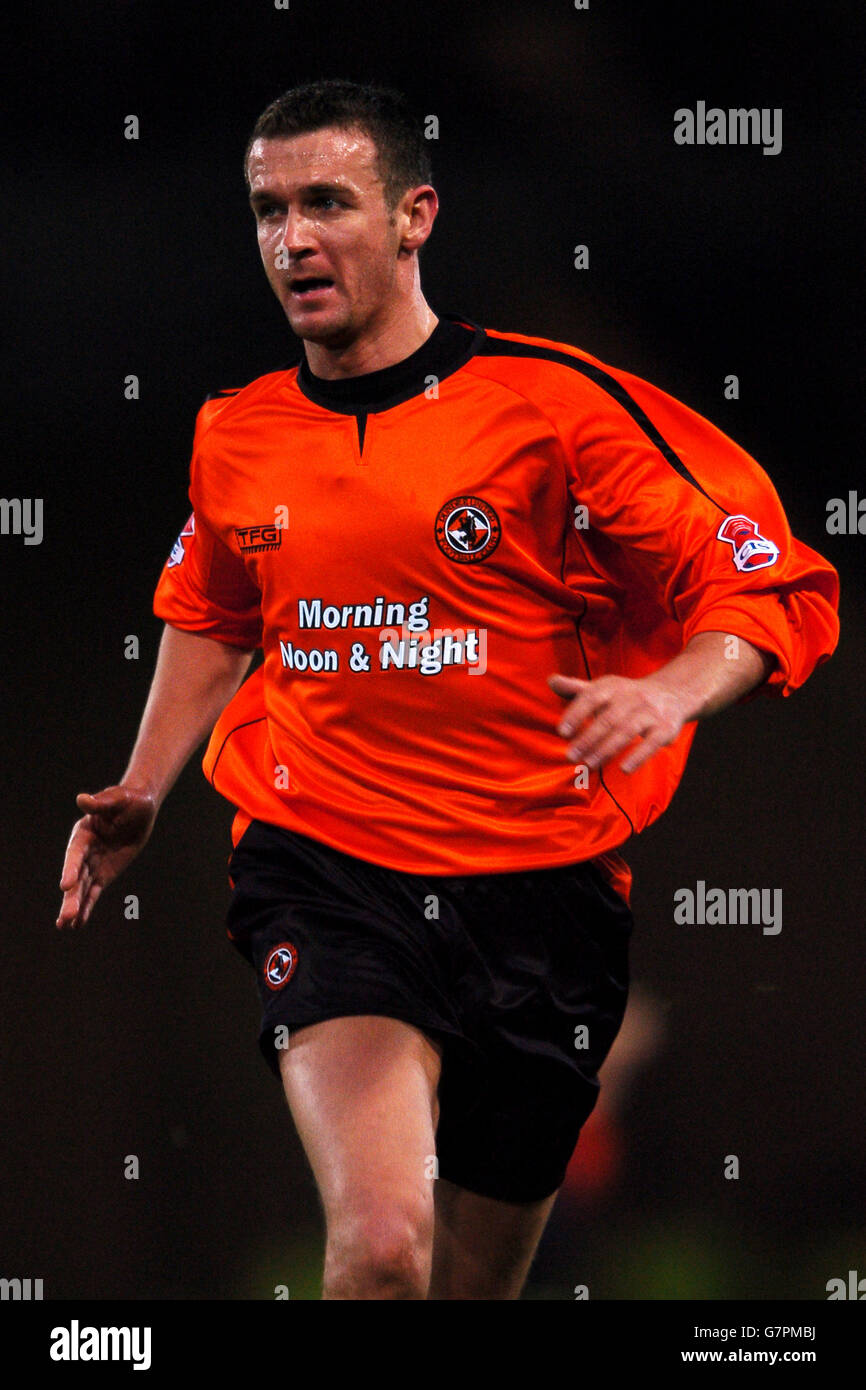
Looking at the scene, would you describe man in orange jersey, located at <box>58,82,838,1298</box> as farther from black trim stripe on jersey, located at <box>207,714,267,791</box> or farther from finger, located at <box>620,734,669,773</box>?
finger, located at <box>620,734,669,773</box>

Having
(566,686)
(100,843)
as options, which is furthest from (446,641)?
(100,843)

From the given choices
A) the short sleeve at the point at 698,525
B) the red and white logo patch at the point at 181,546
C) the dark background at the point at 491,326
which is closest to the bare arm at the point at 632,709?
the short sleeve at the point at 698,525

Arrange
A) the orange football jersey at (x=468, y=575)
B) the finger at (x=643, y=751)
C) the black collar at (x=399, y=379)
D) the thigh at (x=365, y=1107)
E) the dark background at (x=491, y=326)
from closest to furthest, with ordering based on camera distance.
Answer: the finger at (x=643, y=751) → the thigh at (x=365, y=1107) → the orange football jersey at (x=468, y=575) → the black collar at (x=399, y=379) → the dark background at (x=491, y=326)

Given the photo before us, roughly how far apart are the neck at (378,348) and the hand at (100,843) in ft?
2.34

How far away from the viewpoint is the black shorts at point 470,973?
2262 mm

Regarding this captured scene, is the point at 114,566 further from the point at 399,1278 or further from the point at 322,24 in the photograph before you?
the point at 399,1278

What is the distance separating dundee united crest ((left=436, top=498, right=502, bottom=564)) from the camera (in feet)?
7.80

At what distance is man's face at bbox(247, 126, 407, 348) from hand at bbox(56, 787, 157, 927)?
75 centimetres

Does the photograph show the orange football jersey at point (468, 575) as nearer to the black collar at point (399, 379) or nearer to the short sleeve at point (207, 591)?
the black collar at point (399, 379)

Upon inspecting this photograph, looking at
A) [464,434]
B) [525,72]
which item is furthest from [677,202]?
[464,434]

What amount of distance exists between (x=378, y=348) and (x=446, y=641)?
0.47 meters

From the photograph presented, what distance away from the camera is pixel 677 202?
11.8ft

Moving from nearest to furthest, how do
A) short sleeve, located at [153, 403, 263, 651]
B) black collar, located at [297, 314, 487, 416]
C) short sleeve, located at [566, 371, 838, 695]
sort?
short sleeve, located at [566, 371, 838, 695], black collar, located at [297, 314, 487, 416], short sleeve, located at [153, 403, 263, 651]

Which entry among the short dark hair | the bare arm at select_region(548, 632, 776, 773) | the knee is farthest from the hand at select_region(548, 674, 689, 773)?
the short dark hair
